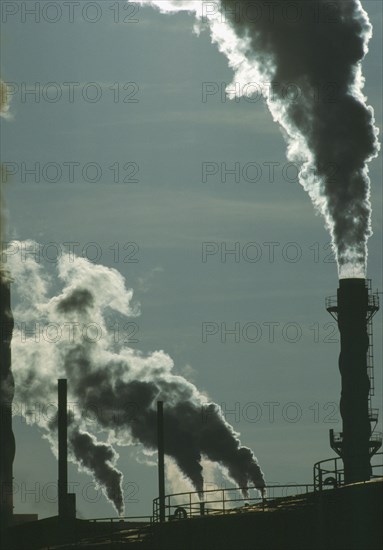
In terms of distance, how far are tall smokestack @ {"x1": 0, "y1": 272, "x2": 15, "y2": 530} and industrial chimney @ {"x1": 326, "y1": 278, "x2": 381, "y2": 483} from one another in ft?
43.6

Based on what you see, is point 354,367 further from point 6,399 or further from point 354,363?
point 6,399

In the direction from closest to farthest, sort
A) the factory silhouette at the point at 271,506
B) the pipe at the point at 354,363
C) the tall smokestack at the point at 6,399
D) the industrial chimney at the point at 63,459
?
the factory silhouette at the point at 271,506 < the industrial chimney at the point at 63,459 < the pipe at the point at 354,363 < the tall smokestack at the point at 6,399

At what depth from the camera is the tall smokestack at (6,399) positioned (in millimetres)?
53969

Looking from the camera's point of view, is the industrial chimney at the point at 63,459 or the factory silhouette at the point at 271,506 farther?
the industrial chimney at the point at 63,459

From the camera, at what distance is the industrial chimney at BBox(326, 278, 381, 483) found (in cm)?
5122

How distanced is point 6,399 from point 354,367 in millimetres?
14162

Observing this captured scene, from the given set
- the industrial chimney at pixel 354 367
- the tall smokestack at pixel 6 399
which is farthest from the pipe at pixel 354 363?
the tall smokestack at pixel 6 399

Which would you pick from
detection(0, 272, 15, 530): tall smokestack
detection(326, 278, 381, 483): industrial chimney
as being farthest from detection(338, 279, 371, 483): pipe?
detection(0, 272, 15, 530): tall smokestack

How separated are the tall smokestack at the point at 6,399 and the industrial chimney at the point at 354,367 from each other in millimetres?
13297

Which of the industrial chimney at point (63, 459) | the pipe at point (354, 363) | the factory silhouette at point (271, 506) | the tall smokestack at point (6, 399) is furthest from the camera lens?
the tall smokestack at point (6, 399)

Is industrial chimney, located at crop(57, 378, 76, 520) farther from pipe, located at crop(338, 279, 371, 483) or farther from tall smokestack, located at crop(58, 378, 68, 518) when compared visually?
pipe, located at crop(338, 279, 371, 483)

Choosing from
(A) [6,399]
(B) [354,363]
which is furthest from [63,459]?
(B) [354,363]

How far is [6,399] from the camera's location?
179 feet

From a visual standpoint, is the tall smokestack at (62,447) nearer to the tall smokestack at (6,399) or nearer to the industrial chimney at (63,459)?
the industrial chimney at (63,459)
